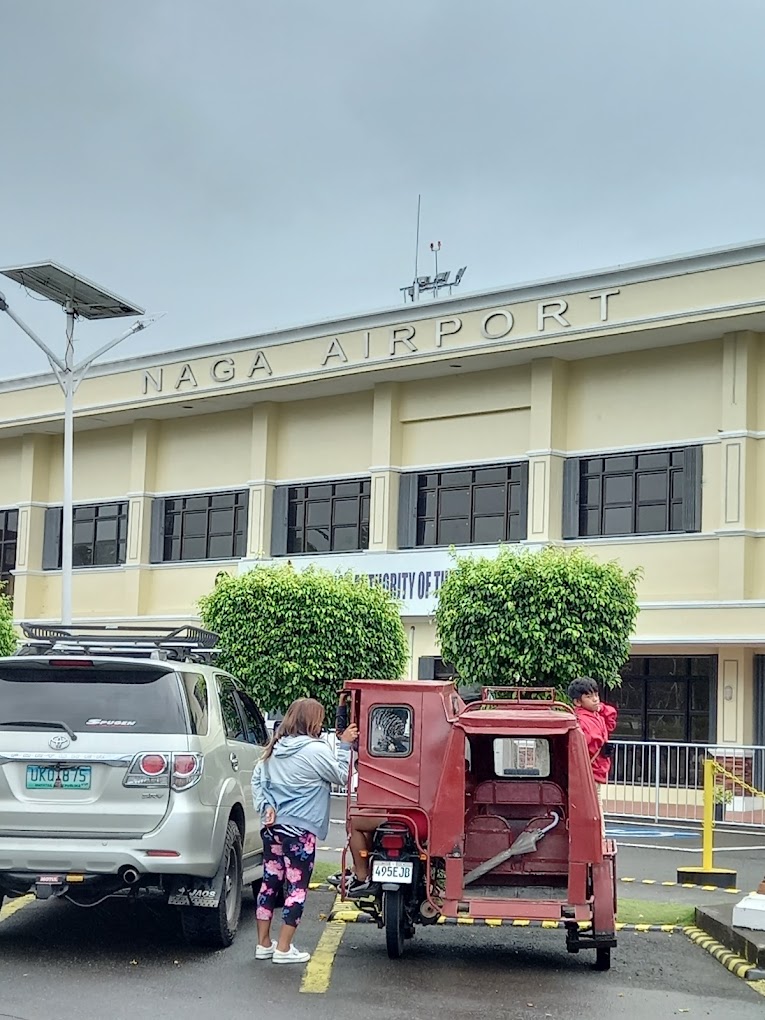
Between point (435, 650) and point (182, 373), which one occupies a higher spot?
point (182, 373)

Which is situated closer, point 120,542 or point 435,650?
point 435,650

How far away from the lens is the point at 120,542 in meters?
31.1

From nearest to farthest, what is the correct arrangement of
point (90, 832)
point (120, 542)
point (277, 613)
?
1. point (90, 832)
2. point (277, 613)
3. point (120, 542)

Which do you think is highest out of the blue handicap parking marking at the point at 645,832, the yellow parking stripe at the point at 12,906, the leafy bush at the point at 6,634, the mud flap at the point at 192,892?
the leafy bush at the point at 6,634

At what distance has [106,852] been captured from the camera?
8234mm

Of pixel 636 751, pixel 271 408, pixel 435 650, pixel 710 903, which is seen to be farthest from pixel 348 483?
pixel 710 903

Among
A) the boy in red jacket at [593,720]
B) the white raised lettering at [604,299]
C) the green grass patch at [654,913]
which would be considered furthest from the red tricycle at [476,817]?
the white raised lettering at [604,299]

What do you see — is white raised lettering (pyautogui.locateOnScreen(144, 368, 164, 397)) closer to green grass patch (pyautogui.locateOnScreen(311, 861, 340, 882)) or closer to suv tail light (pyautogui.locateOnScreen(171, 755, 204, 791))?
green grass patch (pyautogui.locateOnScreen(311, 861, 340, 882))

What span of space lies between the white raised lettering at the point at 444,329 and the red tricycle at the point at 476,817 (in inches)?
607

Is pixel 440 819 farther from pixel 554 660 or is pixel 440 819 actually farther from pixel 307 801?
pixel 554 660

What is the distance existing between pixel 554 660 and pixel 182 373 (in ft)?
44.5

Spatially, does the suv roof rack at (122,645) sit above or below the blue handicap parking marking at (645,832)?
above

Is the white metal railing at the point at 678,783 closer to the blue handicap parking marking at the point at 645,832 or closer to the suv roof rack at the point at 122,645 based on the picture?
the blue handicap parking marking at the point at 645,832

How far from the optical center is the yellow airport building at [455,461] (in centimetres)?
2198
